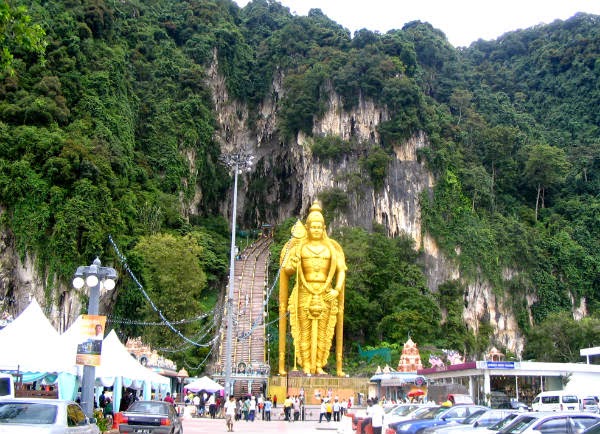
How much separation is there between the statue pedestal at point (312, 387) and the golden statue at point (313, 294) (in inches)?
26.8

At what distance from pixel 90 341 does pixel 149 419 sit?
72.3 inches

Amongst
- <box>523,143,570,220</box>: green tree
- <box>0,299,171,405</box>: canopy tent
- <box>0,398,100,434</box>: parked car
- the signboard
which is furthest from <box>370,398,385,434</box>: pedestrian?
<box>523,143,570,220</box>: green tree

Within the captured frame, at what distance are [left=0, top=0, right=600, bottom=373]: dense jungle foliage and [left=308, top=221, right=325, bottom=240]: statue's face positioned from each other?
6.17 m

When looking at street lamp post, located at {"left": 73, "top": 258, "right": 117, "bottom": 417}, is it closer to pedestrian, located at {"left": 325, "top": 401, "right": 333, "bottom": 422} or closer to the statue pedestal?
pedestrian, located at {"left": 325, "top": 401, "right": 333, "bottom": 422}

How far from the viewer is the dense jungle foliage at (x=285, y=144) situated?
3203cm

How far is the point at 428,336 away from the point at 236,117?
98.2ft

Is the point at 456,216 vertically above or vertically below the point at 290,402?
above

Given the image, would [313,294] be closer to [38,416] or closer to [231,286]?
[231,286]

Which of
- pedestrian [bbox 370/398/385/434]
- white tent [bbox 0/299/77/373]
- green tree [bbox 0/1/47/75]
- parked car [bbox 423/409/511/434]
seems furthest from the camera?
white tent [bbox 0/299/77/373]

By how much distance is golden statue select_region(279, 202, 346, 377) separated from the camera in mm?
25734

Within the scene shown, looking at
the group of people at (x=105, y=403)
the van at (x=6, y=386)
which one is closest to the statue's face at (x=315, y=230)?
the group of people at (x=105, y=403)

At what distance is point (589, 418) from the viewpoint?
8562 millimetres

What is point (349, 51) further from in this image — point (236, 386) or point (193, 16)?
point (236, 386)

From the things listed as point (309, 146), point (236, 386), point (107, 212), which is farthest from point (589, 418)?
point (309, 146)
